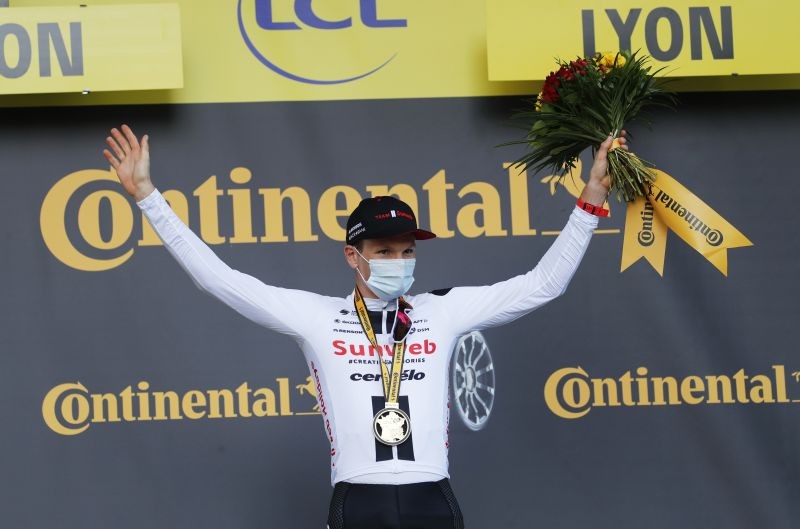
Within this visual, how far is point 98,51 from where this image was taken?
4.00 meters

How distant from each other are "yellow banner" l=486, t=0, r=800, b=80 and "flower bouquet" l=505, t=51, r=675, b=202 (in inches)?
28.1

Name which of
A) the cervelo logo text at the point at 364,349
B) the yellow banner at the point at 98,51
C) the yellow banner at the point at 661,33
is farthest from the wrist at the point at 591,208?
the yellow banner at the point at 98,51

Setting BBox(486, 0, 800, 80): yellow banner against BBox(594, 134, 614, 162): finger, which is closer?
BBox(594, 134, 614, 162): finger

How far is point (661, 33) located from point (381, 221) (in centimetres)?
160

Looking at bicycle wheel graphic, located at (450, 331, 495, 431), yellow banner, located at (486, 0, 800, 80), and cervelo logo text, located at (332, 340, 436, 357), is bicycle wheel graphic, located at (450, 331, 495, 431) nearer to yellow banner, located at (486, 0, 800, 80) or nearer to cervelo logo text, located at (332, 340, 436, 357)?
yellow banner, located at (486, 0, 800, 80)

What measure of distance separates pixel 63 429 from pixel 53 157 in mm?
953

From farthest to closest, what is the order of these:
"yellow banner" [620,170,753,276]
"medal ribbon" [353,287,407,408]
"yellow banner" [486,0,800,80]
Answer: "yellow banner" [620,170,753,276], "yellow banner" [486,0,800,80], "medal ribbon" [353,287,407,408]

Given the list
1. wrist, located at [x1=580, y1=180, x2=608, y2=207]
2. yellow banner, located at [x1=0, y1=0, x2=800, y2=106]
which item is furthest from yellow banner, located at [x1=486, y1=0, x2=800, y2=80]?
wrist, located at [x1=580, y1=180, x2=608, y2=207]

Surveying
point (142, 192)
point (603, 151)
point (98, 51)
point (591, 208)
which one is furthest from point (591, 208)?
point (98, 51)

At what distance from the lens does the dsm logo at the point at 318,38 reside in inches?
167

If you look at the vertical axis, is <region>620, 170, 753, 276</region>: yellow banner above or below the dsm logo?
below

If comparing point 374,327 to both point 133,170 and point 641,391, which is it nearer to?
point 133,170

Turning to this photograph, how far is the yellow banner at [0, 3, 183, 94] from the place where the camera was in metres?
3.98

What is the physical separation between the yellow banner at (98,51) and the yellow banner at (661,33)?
1112 millimetres
